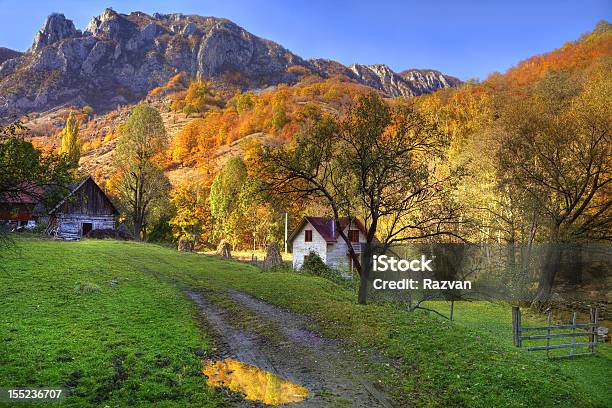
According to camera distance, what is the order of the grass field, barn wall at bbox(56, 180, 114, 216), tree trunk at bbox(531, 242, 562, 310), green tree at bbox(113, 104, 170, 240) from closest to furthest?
1. the grass field
2. tree trunk at bbox(531, 242, 562, 310)
3. barn wall at bbox(56, 180, 114, 216)
4. green tree at bbox(113, 104, 170, 240)

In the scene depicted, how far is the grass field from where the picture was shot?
34.2ft

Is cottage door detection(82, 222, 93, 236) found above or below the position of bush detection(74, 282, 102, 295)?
above

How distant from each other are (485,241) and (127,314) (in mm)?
34885

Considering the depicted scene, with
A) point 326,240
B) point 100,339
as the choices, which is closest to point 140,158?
point 326,240

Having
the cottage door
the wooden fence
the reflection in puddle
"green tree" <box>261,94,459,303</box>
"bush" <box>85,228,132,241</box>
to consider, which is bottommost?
the wooden fence

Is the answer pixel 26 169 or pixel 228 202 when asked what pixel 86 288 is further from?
pixel 228 202

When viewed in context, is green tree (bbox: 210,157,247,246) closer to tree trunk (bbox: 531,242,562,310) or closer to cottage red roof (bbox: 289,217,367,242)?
cottage red roof (bbox: 289,217,367,242)

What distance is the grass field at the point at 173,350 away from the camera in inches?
411

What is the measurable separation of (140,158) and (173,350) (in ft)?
151

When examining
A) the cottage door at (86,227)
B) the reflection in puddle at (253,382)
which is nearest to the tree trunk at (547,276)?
the reflection in puddle at (253,382)

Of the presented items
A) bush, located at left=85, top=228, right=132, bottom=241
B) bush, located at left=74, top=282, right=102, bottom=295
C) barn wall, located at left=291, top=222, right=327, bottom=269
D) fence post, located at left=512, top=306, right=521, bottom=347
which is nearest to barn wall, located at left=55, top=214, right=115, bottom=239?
bush, located at left=85, top=228, right=132, bottom=241

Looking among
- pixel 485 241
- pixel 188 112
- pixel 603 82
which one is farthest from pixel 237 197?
pixel 188 112

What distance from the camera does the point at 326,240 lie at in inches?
1864

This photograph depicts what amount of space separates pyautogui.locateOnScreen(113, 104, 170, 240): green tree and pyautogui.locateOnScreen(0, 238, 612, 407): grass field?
3149 cm
